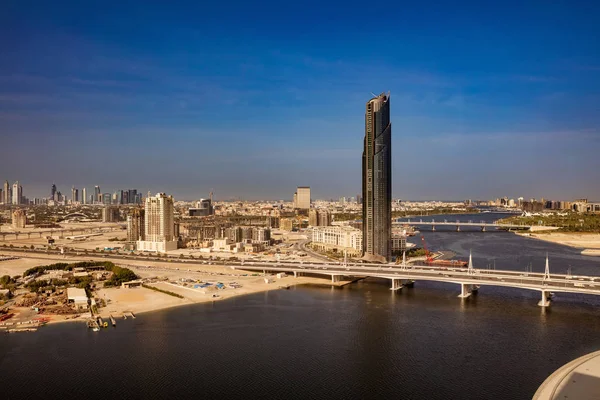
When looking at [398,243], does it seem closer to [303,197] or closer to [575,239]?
[575,239]

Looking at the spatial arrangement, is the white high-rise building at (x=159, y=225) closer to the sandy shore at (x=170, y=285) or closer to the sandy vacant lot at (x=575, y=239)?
the sandy shore at (x=170, y=285)

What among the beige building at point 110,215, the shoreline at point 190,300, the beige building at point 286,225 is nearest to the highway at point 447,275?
the shoreline at point 190,300

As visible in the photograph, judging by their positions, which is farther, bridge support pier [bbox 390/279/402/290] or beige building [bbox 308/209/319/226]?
beige building [bbox 308/209/319/226]

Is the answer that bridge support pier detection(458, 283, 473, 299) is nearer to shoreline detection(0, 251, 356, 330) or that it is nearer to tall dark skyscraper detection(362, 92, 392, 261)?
shoreline detection(0, 251, 356, 330)

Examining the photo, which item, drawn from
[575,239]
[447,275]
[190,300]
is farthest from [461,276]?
[575,239]

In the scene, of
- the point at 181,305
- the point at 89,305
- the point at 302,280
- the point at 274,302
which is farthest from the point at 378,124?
the point at 89,305

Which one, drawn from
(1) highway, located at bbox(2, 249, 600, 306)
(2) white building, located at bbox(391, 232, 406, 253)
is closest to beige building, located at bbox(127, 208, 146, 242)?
(1) highway, located at bbox(2, 249, 600, 306)
